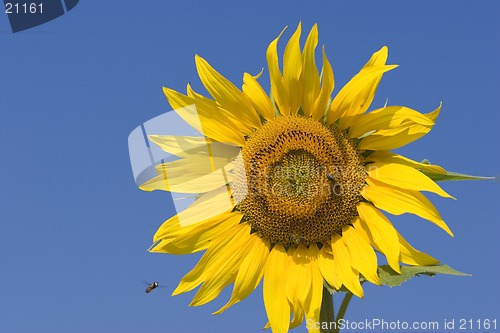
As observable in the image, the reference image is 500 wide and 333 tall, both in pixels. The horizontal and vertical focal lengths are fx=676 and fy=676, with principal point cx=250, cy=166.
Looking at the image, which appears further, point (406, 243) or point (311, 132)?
point (311, 132)

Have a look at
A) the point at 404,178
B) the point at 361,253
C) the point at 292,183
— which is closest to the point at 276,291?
the point at 361,253

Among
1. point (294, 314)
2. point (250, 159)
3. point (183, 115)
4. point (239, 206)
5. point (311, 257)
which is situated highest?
point (183, 115)

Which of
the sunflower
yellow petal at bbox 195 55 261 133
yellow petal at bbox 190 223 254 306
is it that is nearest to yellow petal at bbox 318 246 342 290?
the sunflower

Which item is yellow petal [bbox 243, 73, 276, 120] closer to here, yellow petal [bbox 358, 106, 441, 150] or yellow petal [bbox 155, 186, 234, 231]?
yellow petal [bbox 155, 186, 234, 231]

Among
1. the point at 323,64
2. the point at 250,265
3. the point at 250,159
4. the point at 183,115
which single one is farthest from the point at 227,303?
the point at 323,64

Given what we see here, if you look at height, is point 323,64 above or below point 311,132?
above

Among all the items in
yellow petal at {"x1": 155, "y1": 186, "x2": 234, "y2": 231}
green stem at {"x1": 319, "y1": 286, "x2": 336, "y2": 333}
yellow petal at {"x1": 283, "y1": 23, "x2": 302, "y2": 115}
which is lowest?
green stem at {"x1": 319, "y1": 286, "x2": 336, "y2": 333}

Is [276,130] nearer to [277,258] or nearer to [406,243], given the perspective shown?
[277,258]
